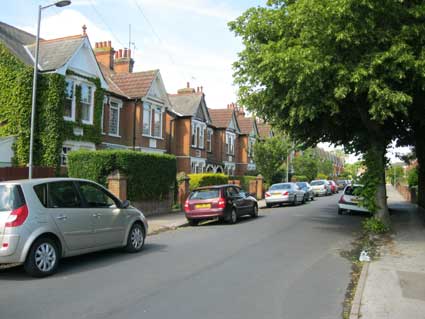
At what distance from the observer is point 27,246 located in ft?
25.3

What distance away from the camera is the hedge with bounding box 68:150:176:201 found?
18344 millimetres

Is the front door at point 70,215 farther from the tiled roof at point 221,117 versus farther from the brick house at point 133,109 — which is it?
the tiled roof at point 221,117

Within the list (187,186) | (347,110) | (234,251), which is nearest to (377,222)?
(347,110)

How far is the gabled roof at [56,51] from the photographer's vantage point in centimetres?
2267

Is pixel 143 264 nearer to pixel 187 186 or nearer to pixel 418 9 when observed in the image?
pixel 418 9

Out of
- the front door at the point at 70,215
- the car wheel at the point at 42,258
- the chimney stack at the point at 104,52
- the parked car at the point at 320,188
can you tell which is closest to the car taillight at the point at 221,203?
the front door at the point at 70,215

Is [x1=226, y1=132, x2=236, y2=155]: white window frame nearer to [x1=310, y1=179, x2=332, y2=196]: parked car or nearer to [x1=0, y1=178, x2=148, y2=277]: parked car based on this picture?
[x1=310, y1=179, x2=332, y2=196]: parked car

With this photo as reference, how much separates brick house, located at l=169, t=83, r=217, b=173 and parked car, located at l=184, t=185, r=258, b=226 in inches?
693

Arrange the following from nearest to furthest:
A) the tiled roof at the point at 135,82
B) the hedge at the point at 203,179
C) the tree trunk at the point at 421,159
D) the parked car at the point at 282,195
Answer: the tree trunk at the point at 421,159 → the hedge at the point at 203,179 → the parked car at the point at 282,195 → the tiled roof at the point at 135,82

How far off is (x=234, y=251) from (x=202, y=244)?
1430 mm

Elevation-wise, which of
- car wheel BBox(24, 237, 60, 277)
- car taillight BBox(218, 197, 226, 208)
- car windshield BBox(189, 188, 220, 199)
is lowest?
car wheel BBox(24, 237, 60, 277)

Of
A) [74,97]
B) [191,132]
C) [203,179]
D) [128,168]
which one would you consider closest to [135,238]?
[128,168]

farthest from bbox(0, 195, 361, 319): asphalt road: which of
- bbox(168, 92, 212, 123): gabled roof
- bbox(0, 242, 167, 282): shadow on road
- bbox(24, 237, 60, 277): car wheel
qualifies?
bbox(168, 92, 212, 123): gabled roof

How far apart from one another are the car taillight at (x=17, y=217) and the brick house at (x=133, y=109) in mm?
19151
